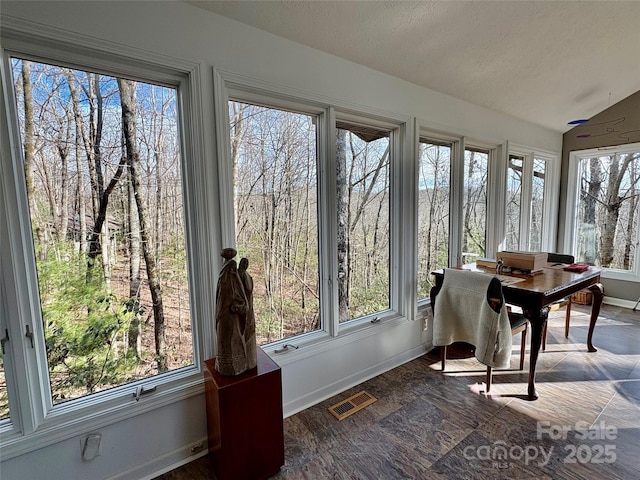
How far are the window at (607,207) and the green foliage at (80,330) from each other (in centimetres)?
547

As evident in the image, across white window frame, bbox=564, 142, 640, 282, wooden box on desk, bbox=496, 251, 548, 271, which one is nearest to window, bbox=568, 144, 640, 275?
white window frame, bbox=564, 142, 640, 282

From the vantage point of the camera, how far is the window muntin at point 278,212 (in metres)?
1.92

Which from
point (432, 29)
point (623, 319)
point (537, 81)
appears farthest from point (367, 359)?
point (623, 319)

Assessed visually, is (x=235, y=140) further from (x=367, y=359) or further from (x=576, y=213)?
(x=576, y=213)

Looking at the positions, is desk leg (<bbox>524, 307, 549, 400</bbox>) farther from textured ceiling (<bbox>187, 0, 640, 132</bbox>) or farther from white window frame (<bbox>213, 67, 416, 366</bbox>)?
textured ceiling (<bbox>187, 0, 640, 132</bbox>)

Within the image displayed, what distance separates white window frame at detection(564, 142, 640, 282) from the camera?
390 centimetres

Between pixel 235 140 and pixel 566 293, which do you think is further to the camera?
pixel 566 293

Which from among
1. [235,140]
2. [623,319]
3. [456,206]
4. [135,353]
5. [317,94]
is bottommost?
[623,319]

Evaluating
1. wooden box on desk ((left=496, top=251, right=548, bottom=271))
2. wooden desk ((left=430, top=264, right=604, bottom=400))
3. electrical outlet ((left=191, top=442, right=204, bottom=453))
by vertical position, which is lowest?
electrical outlet ((left=191, top=442, right=204, bottom=453))

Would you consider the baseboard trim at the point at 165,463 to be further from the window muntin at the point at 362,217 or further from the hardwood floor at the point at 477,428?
the window muntin at the point at 362,217

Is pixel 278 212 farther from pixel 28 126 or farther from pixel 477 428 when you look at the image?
pixel 477 428

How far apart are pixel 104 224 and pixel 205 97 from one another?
0.84m

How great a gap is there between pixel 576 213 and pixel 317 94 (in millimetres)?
4394

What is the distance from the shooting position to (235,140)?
1.85m
